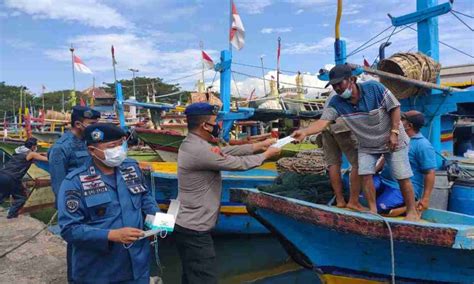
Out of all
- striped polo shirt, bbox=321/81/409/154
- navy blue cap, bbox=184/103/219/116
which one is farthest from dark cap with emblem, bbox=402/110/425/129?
navy blue cap, bbox=184/103/219/116

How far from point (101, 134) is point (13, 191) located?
723 cm

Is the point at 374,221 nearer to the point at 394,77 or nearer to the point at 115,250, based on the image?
the point at 394,77

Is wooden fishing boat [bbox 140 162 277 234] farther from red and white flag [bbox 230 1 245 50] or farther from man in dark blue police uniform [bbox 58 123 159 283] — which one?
man in dark blue police uniform [bbox 58 123 159 283]

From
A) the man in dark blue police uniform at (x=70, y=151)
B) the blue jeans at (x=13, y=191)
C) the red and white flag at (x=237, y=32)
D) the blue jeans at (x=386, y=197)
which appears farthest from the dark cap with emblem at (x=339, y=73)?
the blue jeans at (x=13, y=191)

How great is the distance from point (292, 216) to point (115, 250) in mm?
A: 1814

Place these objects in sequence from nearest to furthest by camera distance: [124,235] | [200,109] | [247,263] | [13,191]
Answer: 1. [124,235]
2. [200,109]
3. [247,263]
4. [13,191]

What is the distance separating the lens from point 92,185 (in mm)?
2484

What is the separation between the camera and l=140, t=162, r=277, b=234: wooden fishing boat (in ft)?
24.0

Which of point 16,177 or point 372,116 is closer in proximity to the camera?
point 372,116

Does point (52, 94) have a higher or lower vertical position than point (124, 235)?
higher

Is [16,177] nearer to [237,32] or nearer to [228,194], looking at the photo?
[228,194]

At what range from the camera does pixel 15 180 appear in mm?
8766

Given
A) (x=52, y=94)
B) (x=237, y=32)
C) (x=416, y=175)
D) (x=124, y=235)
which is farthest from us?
(x=52, y=94)

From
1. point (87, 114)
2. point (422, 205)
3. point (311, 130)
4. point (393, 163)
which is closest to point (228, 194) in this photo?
point (87, 114)
